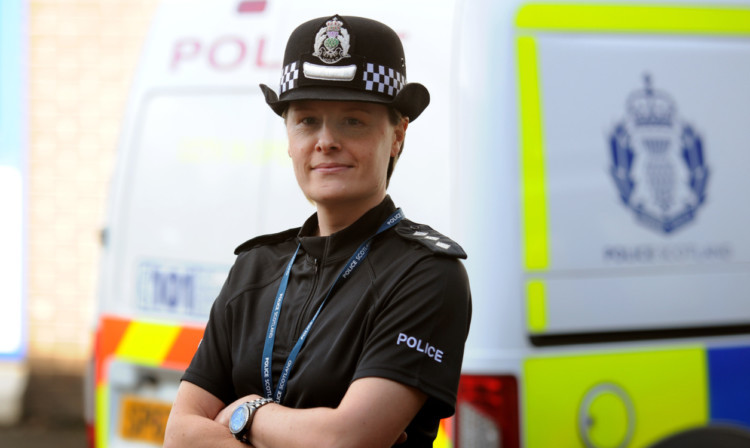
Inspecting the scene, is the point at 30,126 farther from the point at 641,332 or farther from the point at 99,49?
the point at 641,332

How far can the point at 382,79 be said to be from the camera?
172 centimetres

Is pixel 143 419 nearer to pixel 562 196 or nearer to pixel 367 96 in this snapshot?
pixel 562 196

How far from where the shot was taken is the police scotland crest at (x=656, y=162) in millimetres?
2709

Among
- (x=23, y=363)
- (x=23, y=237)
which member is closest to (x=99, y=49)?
(x=23, y=237)

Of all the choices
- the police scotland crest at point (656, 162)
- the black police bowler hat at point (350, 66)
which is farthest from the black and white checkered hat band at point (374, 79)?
the police scotland crest at point (656, 162)

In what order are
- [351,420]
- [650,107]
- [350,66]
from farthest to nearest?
[650,107] → [350,66] → [351,420]

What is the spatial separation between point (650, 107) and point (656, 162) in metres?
0.16

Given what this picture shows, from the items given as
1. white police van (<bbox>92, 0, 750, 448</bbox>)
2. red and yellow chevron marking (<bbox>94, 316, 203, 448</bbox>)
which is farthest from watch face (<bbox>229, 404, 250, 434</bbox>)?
red and yellow chevron marking (<bbox>94, 316, 203, 448</bbox>)

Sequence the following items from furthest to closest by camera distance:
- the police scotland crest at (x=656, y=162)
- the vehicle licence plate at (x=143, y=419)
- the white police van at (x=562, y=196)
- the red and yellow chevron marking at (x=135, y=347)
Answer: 1. the vehicle licence plate at (x=143, y=419)
2. the red and yellow chevron marking at (x=135, y=347)
3. the police scotland crest at (x=656, y=162)
4. the white police van at (x=562, y=196)

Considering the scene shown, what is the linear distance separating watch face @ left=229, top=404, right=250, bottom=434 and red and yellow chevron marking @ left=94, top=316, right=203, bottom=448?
132cm

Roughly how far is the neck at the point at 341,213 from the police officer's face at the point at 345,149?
0.04 ft

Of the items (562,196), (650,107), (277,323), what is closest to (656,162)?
(650,107)

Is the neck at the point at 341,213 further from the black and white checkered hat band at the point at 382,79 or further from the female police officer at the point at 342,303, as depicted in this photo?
the black and white checkered hat band at the point at 382,79

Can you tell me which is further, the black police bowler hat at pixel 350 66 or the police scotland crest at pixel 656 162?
the police scotland crest at pixel 656 162
